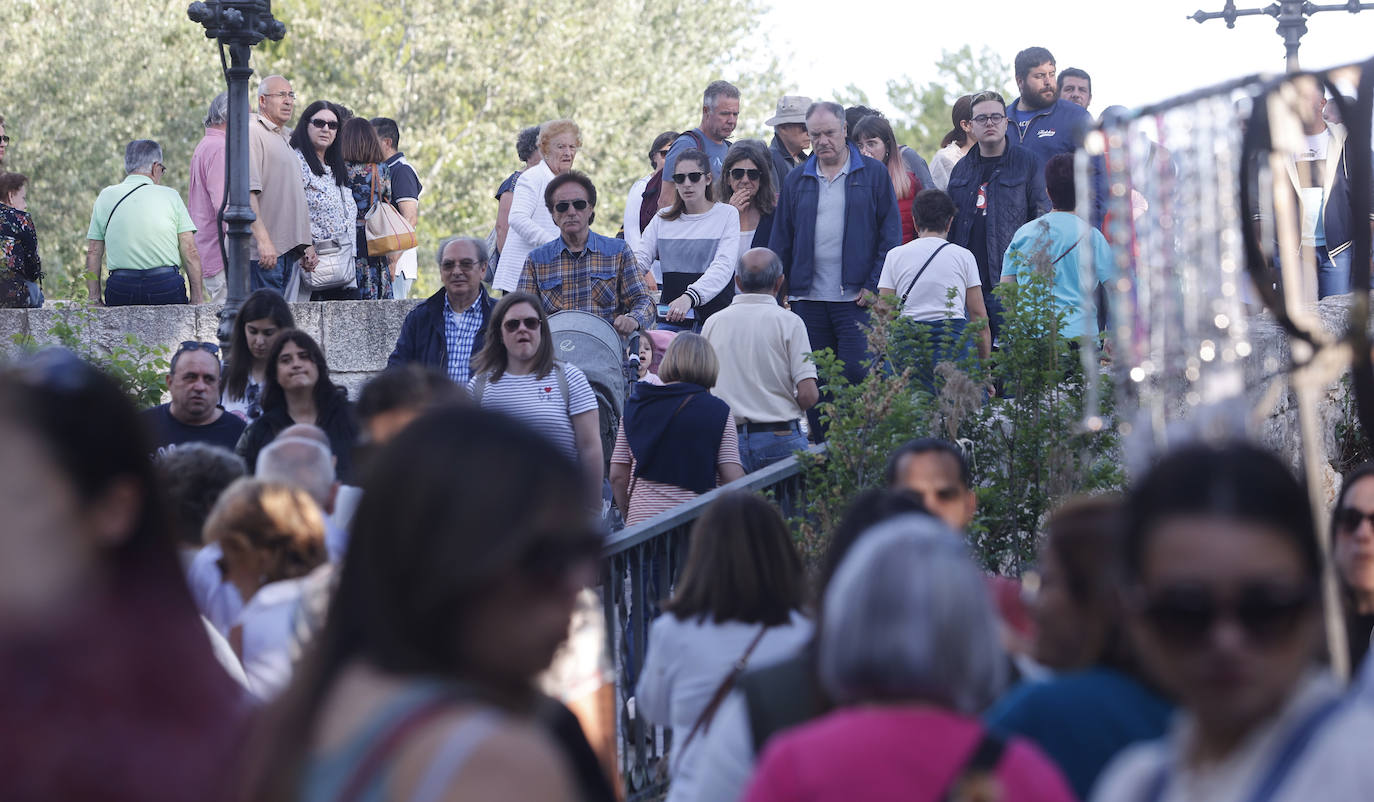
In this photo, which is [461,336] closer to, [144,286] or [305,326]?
[305,326]

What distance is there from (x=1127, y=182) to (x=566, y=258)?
690cm

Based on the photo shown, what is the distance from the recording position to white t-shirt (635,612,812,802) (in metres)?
4.44

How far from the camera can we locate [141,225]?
1238 centimetres

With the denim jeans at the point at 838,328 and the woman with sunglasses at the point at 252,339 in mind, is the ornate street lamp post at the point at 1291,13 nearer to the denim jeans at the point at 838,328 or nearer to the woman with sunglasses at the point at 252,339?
the denim jeans at the point at 838,328

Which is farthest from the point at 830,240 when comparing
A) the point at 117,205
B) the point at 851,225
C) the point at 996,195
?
the point at 117,205

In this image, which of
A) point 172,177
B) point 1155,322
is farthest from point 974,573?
point 172,177

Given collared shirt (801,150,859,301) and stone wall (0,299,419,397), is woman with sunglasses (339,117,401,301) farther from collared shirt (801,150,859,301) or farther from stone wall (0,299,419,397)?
collared shirt (801,150,859,301)

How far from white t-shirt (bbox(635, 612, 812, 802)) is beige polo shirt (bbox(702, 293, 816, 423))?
469 centimetres

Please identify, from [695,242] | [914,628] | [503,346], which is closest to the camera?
[914,628]

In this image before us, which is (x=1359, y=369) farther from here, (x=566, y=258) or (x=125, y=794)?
(x=566, y=258)

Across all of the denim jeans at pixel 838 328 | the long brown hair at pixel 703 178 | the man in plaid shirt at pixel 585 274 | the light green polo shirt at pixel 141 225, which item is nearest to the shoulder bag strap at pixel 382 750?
the man in plaid shirt at pixel 585 274

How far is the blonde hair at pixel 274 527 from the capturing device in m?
4.39

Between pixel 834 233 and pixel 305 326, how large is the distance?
12.4 ft

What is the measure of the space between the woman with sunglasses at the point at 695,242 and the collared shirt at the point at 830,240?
529 mm
